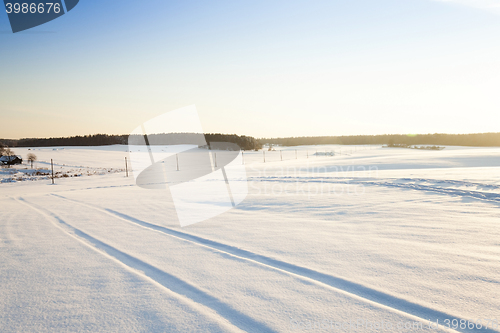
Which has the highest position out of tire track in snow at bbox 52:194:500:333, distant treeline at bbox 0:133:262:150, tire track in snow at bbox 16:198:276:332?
distant treeline at bbox 0:133:262:150

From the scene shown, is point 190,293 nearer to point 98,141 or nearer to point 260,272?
point 260,272

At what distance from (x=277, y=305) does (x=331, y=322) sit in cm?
54

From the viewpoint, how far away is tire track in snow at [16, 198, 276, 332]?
240cm

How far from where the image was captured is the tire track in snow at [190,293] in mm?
2398

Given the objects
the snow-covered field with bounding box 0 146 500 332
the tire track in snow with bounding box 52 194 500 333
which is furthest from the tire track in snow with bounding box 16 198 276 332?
the tire track in snow with bounding box 52 194 500 333

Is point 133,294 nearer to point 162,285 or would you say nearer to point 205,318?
point 162,285

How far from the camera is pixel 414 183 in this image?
1079 centimetres

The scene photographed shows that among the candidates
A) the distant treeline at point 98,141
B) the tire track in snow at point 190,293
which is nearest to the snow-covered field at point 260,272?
the tire track in snow at point 190,293

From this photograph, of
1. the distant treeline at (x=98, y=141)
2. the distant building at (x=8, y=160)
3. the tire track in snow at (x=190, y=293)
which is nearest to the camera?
the tire track in snow at (x=190, y=293)

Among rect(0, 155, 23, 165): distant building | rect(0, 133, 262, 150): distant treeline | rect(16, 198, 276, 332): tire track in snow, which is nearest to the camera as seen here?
rect(16, 198, 276, 332): tire track in snow

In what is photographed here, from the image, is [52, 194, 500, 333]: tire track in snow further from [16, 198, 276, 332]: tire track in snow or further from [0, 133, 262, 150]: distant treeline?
[0, 133, 262, 150]: distant treeline

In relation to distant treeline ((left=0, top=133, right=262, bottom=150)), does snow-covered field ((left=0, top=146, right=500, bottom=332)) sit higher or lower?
lower

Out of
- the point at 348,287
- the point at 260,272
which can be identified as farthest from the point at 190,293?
the point at 348,287

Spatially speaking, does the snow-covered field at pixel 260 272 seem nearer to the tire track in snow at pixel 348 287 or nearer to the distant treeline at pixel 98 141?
the tire track in snow at pixel 348 287
